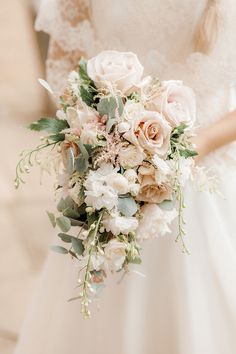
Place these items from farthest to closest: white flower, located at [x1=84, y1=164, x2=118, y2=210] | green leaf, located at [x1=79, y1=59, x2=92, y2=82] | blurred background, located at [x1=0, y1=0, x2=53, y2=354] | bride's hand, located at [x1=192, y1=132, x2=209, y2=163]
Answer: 1. blurred background, located at [x1=0, y1=0, x2=53, y2=354]
2. bride's hand, located at [x1=192, y1=132, x2=209, y2=163]
3. green leaf, located at [x1=79, y1=59, x2=92, y2=82]
4. white flower, located at [x1=84, y1=164, x2=118, y2=210]

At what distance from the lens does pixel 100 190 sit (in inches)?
34.6

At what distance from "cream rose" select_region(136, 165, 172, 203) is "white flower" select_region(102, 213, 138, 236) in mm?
50

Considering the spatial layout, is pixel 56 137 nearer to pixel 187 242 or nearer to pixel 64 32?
pixel 187 242

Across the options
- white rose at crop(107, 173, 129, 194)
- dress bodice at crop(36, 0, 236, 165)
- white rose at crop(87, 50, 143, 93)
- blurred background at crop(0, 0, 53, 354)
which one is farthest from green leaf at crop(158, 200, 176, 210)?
blurred background at crop(0, 0, 53, 354)

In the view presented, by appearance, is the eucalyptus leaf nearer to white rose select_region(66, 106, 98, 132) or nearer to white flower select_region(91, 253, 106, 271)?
white rose select_region(66, 106, 98, 132)

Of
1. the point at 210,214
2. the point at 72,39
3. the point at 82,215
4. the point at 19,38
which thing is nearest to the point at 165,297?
the point at 210,214

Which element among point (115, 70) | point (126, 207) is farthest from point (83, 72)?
point (126, 207)

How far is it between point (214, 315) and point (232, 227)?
224 mm

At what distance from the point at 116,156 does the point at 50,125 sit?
0.15m

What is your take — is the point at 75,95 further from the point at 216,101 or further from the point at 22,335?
the point at 22,335

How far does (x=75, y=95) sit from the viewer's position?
968 mm

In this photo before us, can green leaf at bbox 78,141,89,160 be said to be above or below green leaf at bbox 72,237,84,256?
above

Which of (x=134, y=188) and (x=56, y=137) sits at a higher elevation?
(x=56, y=137)

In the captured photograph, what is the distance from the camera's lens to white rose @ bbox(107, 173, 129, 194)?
2.89ft
